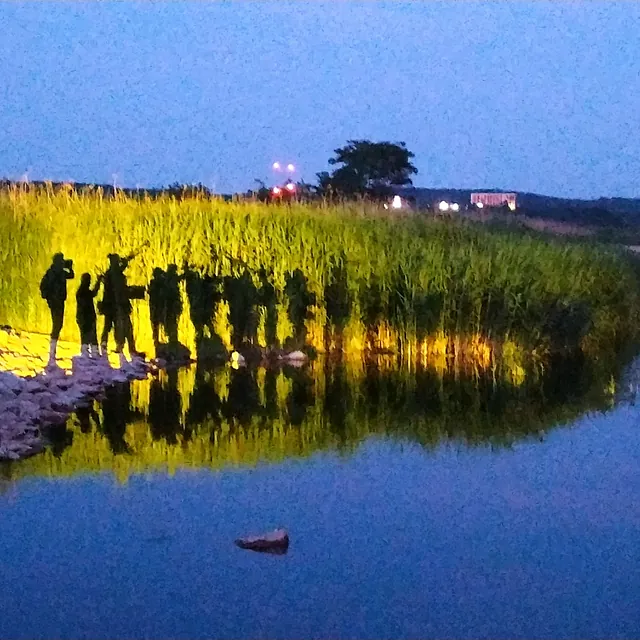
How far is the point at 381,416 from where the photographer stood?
8.93 metres

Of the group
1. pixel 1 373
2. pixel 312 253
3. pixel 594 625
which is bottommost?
pixel 594 625

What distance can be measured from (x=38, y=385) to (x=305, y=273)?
3918 millimetres

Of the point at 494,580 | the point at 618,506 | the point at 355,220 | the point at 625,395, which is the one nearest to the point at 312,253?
the point at 355,220

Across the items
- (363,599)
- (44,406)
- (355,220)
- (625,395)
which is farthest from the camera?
(355,220)

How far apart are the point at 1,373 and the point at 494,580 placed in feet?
16.1

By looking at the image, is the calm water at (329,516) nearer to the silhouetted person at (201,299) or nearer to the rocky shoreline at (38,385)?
the rocky shoreline at (38,385)

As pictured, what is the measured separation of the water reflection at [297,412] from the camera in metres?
7.71

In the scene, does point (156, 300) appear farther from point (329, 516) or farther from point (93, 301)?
point (329, 516)

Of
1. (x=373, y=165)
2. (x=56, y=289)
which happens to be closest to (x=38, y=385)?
(x=56, y=289)

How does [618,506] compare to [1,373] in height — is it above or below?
below

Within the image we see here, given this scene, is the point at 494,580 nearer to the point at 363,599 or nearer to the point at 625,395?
the point at 363,599

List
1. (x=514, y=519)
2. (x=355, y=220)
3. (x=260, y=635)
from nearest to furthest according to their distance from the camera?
(x=260, y=635) < (x=514, y=519) < (x=355, y=220)

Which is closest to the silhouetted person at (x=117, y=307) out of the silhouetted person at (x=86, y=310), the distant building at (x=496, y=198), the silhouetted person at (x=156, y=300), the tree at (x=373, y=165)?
the silhouetted person at (x=86, y=310)

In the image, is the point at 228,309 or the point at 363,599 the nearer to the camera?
the point at 363,599
